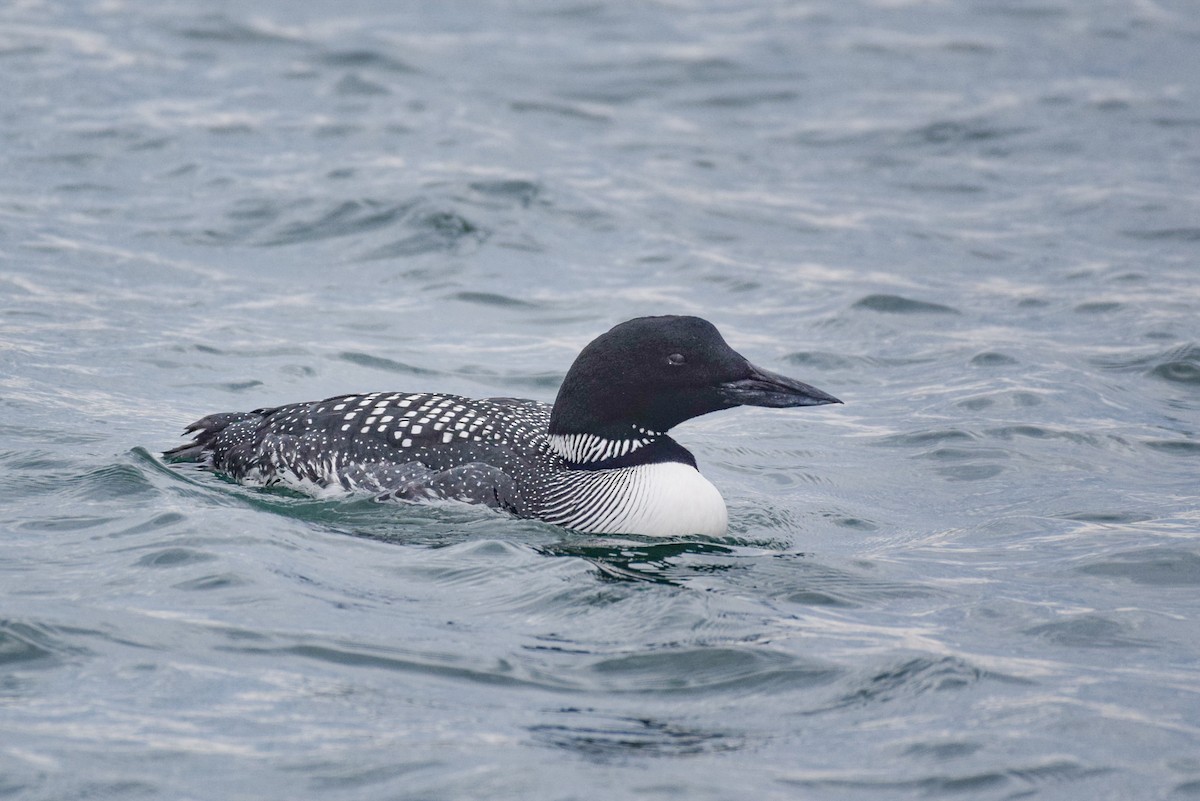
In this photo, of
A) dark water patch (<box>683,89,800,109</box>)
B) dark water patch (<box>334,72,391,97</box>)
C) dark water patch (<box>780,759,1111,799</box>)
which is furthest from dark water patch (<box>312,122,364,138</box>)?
dark water patch (<box>780,759,1111,799</box>)

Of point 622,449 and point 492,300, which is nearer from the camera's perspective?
point 622,449

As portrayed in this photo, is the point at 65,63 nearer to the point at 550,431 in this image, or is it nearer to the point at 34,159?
the point at 34,159

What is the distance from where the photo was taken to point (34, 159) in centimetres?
1132

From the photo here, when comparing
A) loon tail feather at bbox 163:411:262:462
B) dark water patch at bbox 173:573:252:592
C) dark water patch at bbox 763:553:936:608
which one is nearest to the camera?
A: dark water patch at bbox 173:573:252:592

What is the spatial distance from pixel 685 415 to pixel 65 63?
364 inches

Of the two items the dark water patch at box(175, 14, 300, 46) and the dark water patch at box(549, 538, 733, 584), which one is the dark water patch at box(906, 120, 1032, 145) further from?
the dark water patch at box(549, 538, 733, 584)

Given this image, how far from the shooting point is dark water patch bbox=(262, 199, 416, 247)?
33.5ft

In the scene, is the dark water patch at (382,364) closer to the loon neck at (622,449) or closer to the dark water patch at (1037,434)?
the loon neck at (622,449)

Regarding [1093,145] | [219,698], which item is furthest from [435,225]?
[219,698]

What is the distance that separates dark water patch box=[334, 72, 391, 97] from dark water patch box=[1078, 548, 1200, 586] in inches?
350

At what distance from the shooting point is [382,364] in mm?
8180

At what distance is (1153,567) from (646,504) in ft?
5.79

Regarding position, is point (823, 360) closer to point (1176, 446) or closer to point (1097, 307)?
point (1097, 307)

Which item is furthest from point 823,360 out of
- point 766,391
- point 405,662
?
point 405,662
